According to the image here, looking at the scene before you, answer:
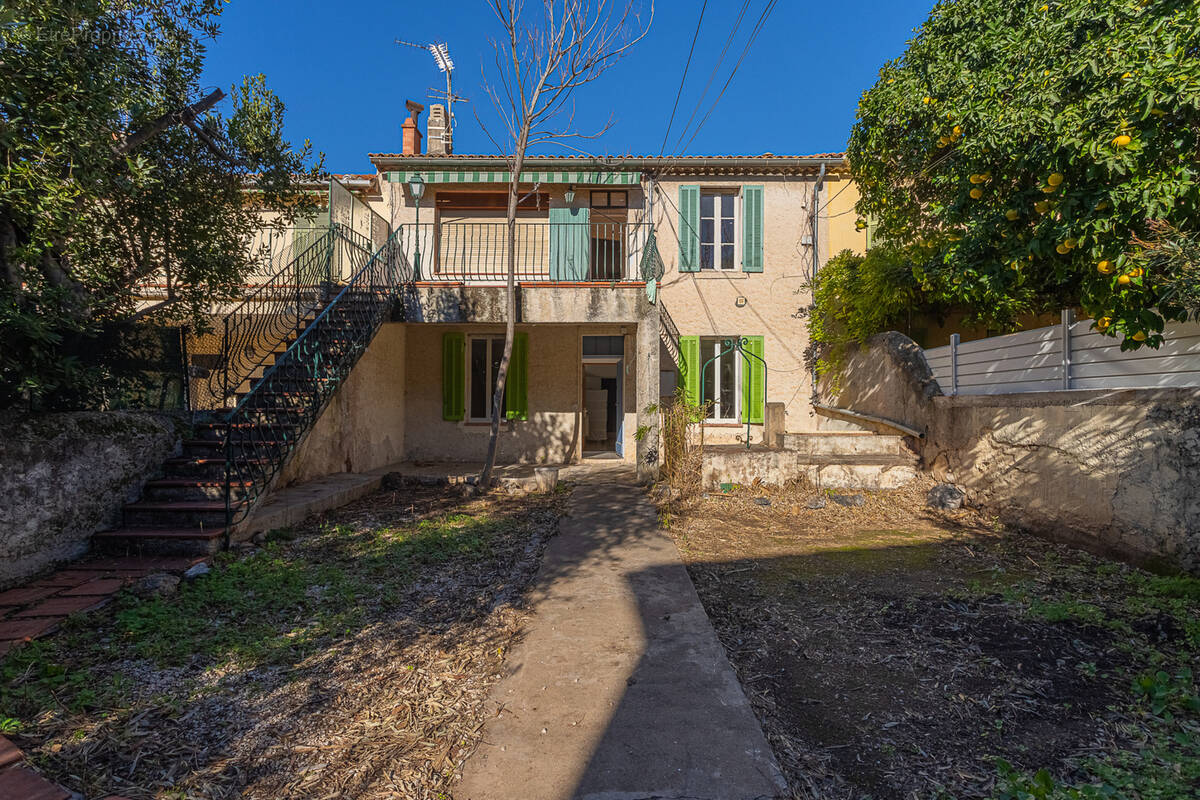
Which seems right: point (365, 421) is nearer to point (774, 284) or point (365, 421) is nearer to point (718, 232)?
point (718, 232)

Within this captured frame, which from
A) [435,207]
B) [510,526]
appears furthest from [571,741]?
[435,207]

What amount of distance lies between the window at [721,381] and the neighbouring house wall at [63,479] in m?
7.70

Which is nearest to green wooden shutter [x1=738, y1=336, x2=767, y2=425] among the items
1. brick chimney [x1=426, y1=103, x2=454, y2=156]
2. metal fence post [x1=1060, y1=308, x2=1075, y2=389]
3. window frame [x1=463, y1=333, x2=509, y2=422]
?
window frame [x1=463, y1=333, x2=509, y2=422]

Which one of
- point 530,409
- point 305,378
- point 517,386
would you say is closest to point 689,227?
point 517,386

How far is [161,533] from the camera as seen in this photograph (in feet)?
14.4

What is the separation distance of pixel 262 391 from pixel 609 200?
256 inches

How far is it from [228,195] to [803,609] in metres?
6.19

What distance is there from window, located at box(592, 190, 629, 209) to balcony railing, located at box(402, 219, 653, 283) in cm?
42

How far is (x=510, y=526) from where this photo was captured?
5.68m

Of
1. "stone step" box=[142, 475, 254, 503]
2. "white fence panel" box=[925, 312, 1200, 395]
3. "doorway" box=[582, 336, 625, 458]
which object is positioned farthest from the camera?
"doorway" box=[582, 336, 625, 458]

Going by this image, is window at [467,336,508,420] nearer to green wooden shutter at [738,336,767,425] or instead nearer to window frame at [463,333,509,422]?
window frame at [463,333,509,422]

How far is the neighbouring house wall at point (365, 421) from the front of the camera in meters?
7.40

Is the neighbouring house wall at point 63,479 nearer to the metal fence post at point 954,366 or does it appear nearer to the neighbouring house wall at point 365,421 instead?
the neighbouring house wall at point 365,421

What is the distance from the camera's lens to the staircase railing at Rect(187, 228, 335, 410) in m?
6.07
